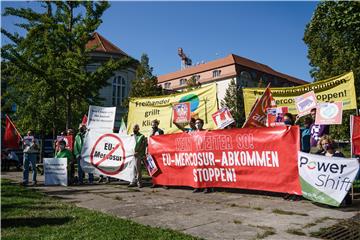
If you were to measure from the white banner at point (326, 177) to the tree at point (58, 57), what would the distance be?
11929mm

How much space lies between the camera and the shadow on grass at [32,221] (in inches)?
237

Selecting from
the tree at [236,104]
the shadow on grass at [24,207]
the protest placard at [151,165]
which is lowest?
the shadow on grass at [24,207]

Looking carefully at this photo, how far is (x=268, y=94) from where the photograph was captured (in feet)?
33.1

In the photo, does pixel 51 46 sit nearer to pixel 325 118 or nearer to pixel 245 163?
pixel 245 163

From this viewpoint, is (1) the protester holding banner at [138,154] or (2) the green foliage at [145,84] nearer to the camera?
(1) the protester holding banner at [138,154]

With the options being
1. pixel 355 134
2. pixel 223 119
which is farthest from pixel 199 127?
pixel 355 134

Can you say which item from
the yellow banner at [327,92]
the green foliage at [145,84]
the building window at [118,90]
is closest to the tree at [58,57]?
the yellow banner at [327,92]

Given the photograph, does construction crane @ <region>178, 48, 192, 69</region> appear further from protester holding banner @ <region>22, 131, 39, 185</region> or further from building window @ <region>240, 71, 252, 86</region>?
protester holding banner @ <region>22, 131, 39, 185</region>

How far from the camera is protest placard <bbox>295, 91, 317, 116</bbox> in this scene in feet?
30.8

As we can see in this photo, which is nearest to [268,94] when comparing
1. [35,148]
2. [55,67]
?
[35,148]

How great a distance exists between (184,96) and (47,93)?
749 centimetres

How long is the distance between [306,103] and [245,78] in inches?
2803

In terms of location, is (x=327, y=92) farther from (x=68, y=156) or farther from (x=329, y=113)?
(x=68, y=156)

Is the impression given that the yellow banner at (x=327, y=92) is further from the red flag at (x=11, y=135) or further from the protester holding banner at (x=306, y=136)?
the red flag at (x=11, y=135)
